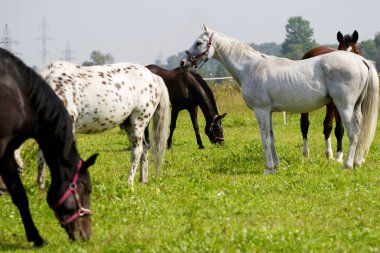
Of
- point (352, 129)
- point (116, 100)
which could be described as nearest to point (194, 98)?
point (352, 129)

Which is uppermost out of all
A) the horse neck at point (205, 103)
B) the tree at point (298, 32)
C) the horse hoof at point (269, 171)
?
the horse hoof at point (269, 171)

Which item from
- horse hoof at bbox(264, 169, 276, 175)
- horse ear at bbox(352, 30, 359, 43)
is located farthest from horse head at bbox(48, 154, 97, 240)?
horse ear at bbox(352, 30, 359, 43)

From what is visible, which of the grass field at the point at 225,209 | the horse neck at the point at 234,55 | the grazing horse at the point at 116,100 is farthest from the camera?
the horse neck at the point at 234,55

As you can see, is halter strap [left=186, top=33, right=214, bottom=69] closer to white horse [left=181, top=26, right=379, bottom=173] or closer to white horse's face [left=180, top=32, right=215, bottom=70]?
white horse's face [left=180, top=32, right=215, bottom=70]

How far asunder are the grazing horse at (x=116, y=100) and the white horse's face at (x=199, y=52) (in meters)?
1.40

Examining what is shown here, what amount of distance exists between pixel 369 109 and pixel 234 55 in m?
2.19

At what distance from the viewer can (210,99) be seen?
1611cm

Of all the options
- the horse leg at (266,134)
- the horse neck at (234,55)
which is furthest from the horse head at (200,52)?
the horse leg at (266,134)

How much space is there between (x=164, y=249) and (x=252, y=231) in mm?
759

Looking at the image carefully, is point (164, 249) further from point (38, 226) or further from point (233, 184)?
A: point (233, 184)

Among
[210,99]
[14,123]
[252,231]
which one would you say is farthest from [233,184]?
[210,99]

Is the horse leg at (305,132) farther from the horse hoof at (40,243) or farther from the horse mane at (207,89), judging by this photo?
the horse hoof at (40,243)

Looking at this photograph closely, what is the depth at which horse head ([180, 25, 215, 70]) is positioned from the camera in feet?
36.8

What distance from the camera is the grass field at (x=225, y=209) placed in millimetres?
5984
